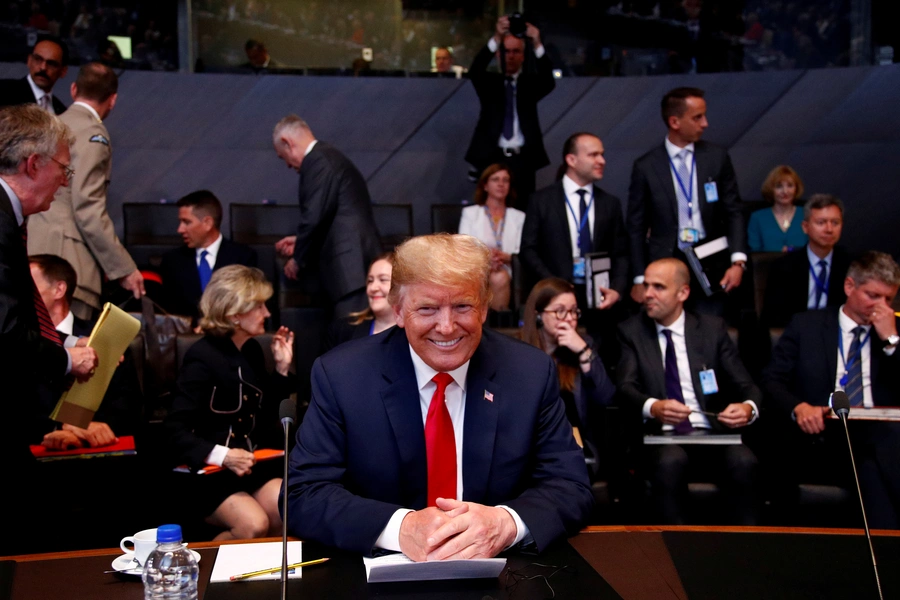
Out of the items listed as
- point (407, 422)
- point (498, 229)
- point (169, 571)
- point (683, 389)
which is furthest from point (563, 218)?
point (169, 571)

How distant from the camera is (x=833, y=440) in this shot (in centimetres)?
377

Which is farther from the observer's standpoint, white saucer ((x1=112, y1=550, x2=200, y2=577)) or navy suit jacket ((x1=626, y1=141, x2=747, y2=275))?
navy suit jacket ((x1=626, y1=141, x2=747, y2=275))

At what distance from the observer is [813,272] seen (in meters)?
4.88

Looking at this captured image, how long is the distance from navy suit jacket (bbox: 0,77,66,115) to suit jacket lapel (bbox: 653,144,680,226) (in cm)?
329

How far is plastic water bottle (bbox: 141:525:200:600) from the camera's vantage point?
1590 millimetres

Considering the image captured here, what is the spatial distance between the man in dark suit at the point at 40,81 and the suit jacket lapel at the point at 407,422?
365 centimetres

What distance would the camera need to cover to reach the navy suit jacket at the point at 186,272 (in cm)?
516

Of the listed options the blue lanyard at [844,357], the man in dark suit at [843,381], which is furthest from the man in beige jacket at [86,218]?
the blue lanyard at [844,357]

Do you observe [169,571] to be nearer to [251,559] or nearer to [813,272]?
[251,559]

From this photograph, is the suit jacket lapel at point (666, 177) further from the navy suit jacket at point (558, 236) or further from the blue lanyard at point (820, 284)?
the blue lanyard at point (820, 284)

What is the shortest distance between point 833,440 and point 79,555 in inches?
120

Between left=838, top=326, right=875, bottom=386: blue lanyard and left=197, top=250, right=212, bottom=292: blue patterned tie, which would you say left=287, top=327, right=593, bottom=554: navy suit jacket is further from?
left=197, top=250, right=212, bottom=292: blue patterned tie

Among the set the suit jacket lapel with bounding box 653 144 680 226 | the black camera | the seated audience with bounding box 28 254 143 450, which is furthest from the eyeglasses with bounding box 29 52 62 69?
the suit jacket lapel with bounding box 653 144 680 226

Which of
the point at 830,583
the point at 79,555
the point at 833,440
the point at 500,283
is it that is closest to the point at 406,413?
the point at 79,555
